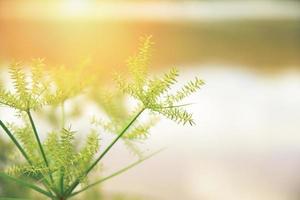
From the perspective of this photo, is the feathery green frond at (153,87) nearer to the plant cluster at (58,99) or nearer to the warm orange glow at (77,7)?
the plant cluster at (58,99)

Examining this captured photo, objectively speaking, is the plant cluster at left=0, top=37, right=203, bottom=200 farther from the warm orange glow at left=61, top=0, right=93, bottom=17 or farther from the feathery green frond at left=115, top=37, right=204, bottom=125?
the warm orange glow at left=61, top=0, right=93, bottom=17

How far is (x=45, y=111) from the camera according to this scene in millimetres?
405

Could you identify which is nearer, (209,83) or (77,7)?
(209,83)

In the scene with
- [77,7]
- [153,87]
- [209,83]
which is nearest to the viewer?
[153,87]

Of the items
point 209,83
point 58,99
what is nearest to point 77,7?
point 209,83

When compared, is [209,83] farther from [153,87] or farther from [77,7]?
[77,7]

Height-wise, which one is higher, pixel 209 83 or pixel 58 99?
pixel 209 83

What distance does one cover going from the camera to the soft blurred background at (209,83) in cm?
128

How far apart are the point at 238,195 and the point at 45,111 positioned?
0.89 metres

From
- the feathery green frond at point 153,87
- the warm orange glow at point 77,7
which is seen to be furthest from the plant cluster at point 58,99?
the warm orange glow at point 77,7

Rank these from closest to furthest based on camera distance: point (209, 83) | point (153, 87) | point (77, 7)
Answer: point (153, 87), point (209, 83), point (77, 7)

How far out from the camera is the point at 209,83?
8.05ft

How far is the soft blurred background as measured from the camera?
1282 mm

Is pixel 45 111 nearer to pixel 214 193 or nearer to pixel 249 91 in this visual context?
pixel 214 193
